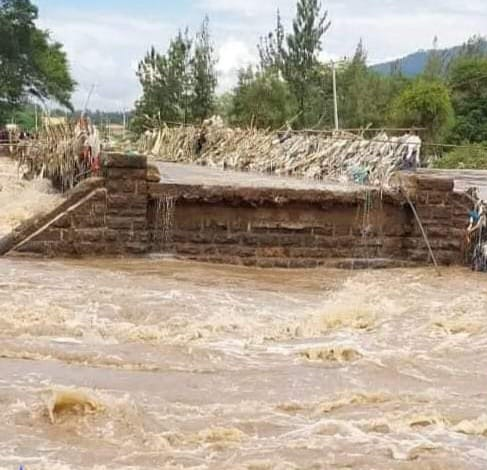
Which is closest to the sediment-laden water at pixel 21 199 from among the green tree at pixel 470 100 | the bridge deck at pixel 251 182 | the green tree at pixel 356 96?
the bridge deck at pixel 251 182

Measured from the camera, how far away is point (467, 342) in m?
8.36

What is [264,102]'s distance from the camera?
118 feet

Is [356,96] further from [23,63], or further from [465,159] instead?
[23,63]

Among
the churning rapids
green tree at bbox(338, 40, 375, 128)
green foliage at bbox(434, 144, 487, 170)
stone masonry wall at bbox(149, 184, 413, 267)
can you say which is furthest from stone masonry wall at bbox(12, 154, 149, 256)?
green tree at bbox(338, 40, 375, 128)

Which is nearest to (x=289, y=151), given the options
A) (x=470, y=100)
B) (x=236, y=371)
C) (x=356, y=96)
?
(x=236, y=371)

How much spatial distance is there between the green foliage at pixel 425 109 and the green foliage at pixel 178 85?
317 inches

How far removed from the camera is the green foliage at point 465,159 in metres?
29.2

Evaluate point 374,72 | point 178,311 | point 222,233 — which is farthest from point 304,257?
point 374,72

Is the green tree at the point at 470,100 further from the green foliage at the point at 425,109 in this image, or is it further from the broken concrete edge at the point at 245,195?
the broken concrete edge at the point at 245,195

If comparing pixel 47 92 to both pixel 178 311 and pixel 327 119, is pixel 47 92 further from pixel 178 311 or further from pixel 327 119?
pixel 178 311

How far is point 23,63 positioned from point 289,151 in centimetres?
3661

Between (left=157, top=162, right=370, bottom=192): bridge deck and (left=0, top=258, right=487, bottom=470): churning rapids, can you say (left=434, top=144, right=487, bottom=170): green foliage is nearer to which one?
(left=157, top=162, right=370, bottom=192): bridge deck

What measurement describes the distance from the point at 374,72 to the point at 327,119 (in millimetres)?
5298

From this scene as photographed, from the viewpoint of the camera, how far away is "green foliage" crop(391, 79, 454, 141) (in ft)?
107
